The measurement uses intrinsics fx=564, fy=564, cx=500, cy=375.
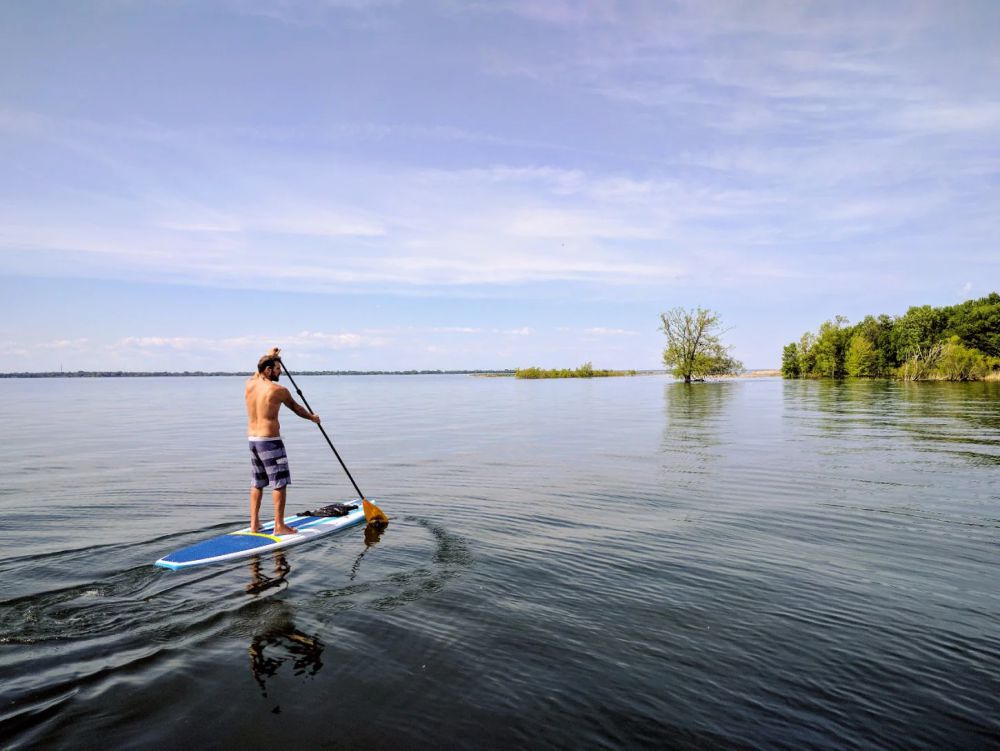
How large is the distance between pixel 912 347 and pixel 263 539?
11138cm

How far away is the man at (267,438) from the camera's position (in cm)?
929

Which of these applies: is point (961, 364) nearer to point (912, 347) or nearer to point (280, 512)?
point (912, 347)

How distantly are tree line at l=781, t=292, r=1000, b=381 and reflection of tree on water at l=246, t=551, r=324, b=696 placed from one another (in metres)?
100

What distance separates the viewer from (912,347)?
9362 centimetres

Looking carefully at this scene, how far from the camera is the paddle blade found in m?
10.6

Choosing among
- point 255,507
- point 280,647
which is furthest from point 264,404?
point 280,647

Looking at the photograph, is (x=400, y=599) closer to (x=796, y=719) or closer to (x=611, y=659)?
(x=611, y=659)

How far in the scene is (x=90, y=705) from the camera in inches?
187

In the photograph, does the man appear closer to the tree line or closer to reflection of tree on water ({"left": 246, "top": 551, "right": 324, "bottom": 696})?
reflection of tree on water ({"left": 246, "top": 551, "right": 324, "bottom": 696})

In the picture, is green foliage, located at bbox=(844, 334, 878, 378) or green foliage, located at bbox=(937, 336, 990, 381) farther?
green foliage, located at bbox=(844, 334, 878, 378)

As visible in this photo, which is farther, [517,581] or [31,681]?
[517,581]

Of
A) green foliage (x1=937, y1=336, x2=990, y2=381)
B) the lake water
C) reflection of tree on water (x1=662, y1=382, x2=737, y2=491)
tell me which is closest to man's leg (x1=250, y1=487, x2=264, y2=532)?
the lake water

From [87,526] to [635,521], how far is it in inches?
407

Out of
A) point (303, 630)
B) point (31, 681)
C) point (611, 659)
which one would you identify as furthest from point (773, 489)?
point (31, 681)
